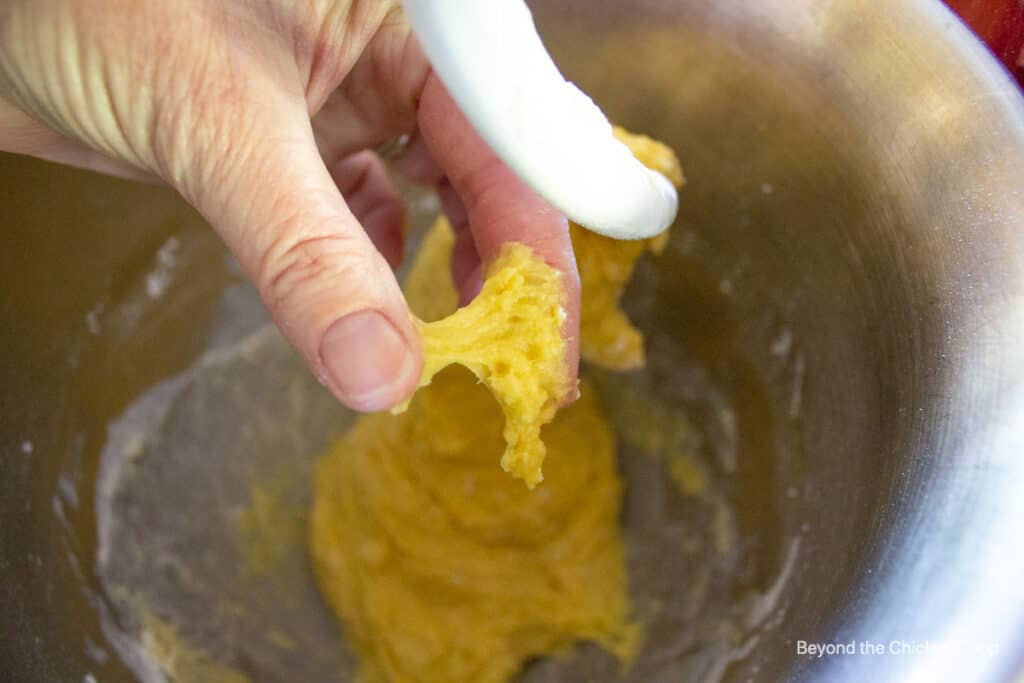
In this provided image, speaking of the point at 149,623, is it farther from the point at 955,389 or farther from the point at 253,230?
the point at 955,389

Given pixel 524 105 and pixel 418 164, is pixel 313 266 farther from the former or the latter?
pixel 418 164

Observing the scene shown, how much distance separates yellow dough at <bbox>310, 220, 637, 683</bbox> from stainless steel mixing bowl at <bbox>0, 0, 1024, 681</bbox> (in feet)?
0.35

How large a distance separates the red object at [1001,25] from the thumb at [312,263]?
0.60 m

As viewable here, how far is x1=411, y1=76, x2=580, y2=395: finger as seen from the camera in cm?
60

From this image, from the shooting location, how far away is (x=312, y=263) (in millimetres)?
429

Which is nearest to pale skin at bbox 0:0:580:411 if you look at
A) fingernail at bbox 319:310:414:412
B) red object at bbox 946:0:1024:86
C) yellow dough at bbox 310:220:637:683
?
fingernail at bbox 319:310:414:412

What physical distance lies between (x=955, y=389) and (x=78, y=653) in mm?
655

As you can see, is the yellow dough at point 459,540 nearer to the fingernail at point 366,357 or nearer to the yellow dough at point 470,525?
the yellow dough at point 470,525

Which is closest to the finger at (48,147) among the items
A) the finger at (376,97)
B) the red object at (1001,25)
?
the finger at (376,97)

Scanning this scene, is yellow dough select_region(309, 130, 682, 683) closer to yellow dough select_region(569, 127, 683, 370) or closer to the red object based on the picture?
yellow dough select_region(569, 127, 683, 370)

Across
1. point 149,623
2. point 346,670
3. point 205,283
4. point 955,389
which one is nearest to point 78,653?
point 149,623

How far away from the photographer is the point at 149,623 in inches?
28.3

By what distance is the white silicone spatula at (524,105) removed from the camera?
1.26 ft

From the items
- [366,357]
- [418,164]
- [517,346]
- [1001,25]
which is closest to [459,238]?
[418,164]
